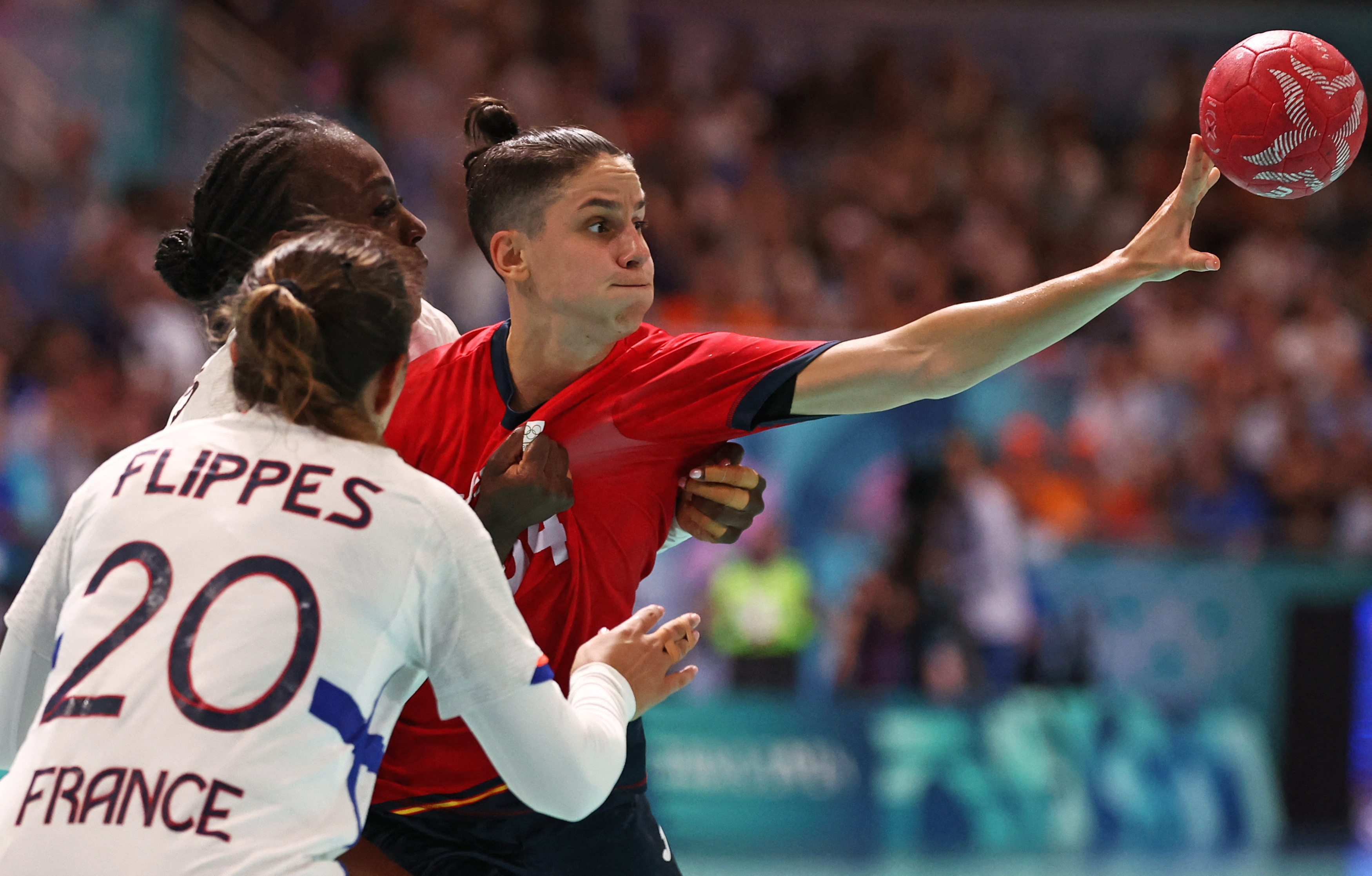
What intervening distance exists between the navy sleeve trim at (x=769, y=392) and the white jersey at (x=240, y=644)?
100cm

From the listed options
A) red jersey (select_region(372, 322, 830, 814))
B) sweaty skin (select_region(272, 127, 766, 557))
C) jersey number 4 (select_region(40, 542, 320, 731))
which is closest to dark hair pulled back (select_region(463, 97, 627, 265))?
sweaty skin (select_region(272, 127, 766, 557))

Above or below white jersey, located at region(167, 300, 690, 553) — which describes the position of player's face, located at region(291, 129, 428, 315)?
above

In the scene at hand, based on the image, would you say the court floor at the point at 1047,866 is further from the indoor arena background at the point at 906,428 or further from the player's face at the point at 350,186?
the player's face at the point at 350,186

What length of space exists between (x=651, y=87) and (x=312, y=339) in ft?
39.9

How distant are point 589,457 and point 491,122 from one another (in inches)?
36.8

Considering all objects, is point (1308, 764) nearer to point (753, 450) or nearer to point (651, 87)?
point (753, 450)

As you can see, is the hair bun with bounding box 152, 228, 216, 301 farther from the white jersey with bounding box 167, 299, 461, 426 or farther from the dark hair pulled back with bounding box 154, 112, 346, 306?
the white jersey with bounding box 167, 299, 461, 426

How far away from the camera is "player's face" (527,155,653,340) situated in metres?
3.36

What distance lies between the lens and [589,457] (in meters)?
3.33

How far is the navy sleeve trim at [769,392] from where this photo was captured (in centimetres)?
324

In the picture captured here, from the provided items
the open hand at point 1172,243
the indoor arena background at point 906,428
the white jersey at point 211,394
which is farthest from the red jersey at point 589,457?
the indoor arena background at point 906,428

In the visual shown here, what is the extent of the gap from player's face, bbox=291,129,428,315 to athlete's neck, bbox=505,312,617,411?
13.9 inches

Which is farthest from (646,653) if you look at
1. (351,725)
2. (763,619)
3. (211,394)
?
(763,619)

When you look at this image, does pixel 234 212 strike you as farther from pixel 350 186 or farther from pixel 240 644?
pixel 240 644
